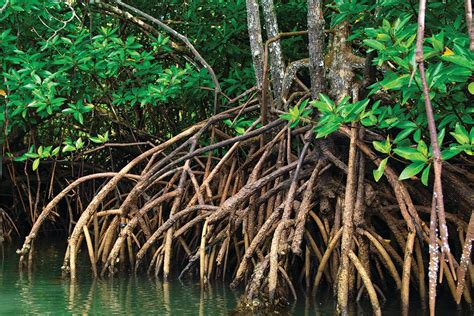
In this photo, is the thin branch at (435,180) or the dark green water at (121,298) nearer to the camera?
the thin branch at (435,180)

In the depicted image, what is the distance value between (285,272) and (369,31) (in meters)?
1.58

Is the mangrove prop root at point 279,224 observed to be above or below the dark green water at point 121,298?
above

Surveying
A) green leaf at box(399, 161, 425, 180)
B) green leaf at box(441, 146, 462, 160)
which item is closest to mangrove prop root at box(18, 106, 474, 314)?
green leaf at box(441, 146, 462, 160)

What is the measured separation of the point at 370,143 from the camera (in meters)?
5.72

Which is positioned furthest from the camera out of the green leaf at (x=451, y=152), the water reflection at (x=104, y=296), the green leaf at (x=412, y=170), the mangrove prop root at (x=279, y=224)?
the water reflection at (x=104, y=296)

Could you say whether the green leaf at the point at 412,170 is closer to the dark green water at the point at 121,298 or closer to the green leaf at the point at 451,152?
the green leaf at the point at 451,152

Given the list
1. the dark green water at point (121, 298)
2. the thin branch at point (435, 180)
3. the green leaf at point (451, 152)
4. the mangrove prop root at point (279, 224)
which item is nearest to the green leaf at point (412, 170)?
the green leaf at point (451, 152)

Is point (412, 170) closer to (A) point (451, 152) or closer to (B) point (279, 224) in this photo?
(A) point (451, 152)

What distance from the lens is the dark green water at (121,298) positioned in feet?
17.4

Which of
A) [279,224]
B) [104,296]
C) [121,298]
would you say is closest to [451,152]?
[279,224]

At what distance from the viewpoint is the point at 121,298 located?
5.78 meters

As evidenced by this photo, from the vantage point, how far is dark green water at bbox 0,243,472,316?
5305 millimetres

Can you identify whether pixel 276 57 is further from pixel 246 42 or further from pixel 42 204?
pixel 42 204

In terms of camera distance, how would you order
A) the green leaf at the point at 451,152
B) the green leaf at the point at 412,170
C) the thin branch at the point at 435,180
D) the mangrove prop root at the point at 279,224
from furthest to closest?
the mangrove prop root at the point at 279,224, the green leaf at the point at 451,152, the green leaf at the point at 412,170, the thin branch at the point at 435,180
